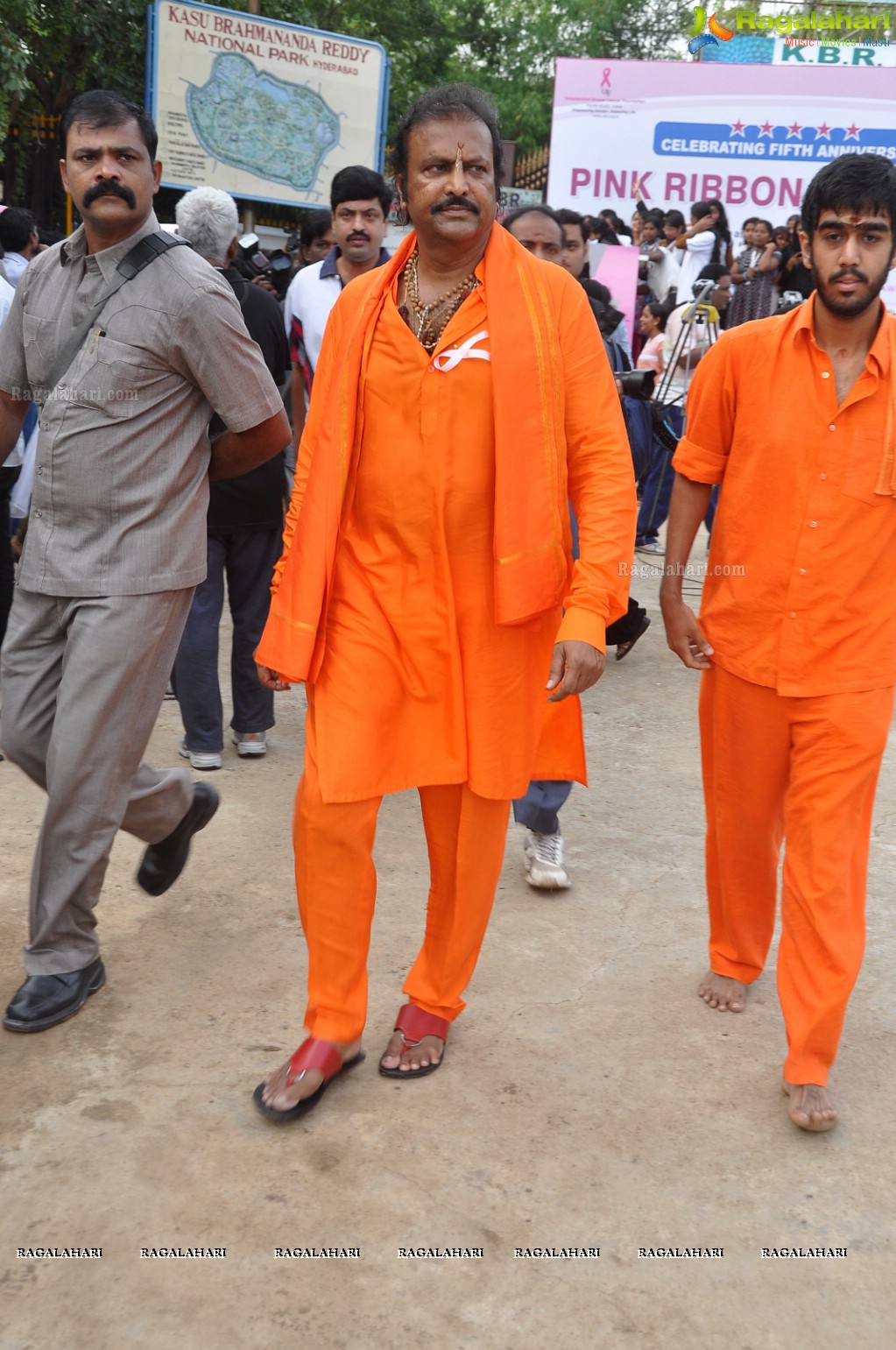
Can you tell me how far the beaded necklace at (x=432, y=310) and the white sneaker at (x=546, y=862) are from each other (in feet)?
6.10

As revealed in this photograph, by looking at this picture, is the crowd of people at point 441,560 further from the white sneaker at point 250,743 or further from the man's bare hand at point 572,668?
the white sneaker at point 250,743

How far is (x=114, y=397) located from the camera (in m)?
3.18

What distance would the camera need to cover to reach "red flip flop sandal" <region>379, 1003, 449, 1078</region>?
3.12 m

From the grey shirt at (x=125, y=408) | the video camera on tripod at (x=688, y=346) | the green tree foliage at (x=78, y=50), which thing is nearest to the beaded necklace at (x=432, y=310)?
the grey shirt at (x=125, y=408)

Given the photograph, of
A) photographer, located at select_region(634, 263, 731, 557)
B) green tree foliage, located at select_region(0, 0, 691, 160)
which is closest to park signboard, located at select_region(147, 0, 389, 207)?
green tree foliage, located at select_region(0, 0, 691, 160)

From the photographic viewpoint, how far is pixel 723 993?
3.54m

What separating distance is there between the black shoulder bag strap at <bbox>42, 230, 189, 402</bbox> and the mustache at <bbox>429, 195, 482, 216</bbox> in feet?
2.59

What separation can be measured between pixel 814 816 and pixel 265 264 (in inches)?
185

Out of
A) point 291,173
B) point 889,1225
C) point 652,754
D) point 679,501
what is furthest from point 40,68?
point 889,1225

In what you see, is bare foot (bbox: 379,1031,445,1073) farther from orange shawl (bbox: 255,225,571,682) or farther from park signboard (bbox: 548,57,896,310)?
park signboard (bbox: 548,57,896,310)

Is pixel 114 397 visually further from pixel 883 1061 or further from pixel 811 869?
pixel 883 1061

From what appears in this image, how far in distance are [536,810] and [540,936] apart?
464 millimetres

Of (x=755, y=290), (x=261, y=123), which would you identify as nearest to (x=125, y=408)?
(x=755, y=290)

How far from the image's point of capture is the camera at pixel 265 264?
6.47 m
